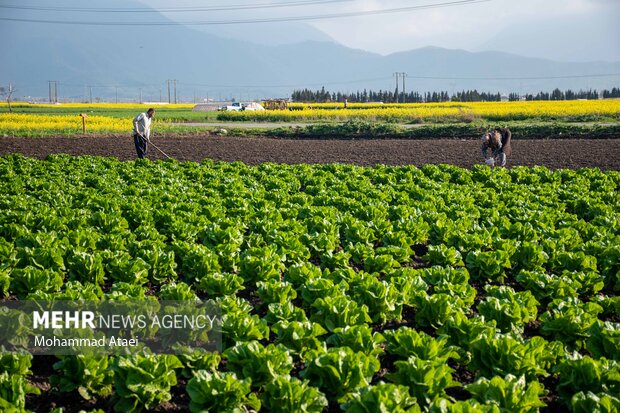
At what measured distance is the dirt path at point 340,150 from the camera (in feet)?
78.3

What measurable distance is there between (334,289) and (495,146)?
51.2 ft

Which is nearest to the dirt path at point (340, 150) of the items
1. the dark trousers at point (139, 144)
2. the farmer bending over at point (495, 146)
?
the farmer bending over at point (495, 146)

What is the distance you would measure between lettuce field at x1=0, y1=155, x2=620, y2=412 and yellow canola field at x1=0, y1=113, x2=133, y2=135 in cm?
2513

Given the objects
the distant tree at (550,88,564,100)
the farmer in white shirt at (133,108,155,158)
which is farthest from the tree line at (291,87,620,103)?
the farmer in white shirt at (133,108,155,158)

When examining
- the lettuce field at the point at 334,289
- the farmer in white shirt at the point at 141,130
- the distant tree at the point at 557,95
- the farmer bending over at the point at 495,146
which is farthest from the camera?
the distant tree at the point at 557,95

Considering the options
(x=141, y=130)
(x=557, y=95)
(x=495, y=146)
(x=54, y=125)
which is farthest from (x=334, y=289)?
(x=557, y=95)

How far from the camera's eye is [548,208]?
12.5m

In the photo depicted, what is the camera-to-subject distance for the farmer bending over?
2075 cm

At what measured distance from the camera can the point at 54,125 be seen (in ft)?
135

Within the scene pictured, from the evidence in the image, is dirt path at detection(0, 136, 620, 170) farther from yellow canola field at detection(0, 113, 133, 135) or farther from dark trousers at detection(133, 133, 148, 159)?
yellow canola field at detection(0, 113, 133, 135)

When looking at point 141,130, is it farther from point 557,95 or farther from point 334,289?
point 557,95

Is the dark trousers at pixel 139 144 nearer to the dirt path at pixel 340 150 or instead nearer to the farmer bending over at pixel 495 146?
the dirt path at pixel 340 150

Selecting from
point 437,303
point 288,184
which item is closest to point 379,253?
point 437,303

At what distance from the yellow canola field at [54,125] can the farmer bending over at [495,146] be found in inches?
1077
